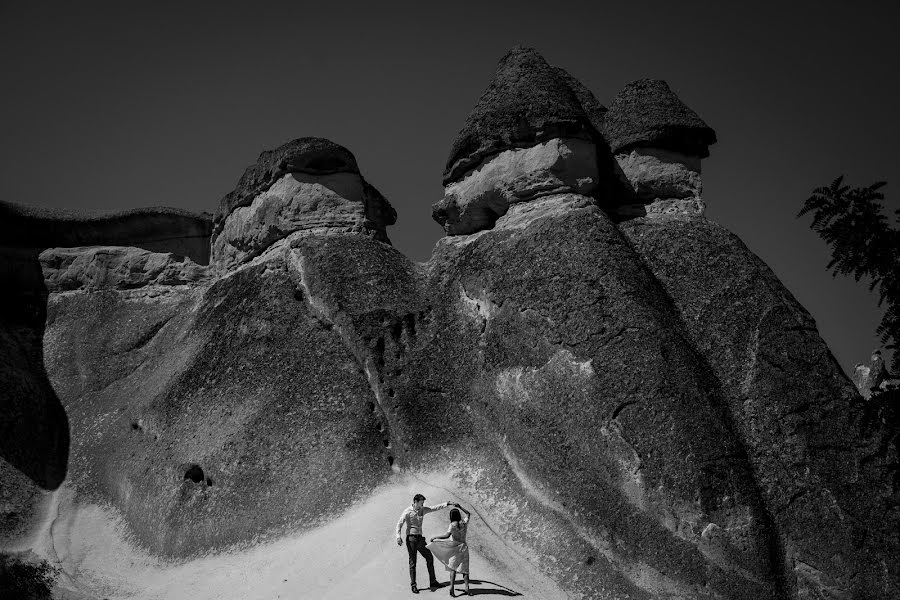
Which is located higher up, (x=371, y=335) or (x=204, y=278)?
(x=204, y=278)

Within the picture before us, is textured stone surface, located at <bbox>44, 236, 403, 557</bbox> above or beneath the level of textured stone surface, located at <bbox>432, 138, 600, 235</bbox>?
beneath

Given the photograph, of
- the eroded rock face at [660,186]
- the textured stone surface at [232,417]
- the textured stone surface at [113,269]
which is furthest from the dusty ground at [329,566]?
the textured stone surface at [113,269]

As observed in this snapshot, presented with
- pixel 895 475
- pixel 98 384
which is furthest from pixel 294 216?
pixel 895 475

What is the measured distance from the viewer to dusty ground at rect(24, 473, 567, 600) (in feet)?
35.1

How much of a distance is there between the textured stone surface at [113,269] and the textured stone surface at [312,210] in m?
2.67

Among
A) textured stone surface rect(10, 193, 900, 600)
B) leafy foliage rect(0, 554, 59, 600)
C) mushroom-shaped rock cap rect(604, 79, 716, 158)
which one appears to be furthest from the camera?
mushroom-shaped rock cap rect(604, 79, 716, 158)

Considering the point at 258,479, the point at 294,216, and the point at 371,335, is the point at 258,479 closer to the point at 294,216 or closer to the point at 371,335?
the point at 371,335

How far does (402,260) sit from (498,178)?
7.41 feet

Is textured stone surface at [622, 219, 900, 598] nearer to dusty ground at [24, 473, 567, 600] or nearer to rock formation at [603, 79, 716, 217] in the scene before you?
rock formation at [603, 79, 716, 217]

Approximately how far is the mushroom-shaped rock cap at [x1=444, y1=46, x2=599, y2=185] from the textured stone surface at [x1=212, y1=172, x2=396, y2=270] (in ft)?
5.70

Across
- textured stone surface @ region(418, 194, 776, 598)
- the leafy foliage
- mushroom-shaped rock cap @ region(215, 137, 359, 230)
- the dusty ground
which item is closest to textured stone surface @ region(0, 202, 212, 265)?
mushroom-shaped rock cap @ region(215, 137, 359, 230)

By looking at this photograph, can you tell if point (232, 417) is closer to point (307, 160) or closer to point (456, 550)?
point (456, 550)

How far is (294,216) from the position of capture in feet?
54.5

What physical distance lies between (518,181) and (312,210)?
13.7 ft
